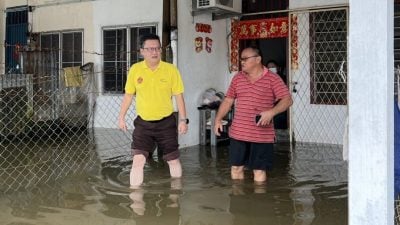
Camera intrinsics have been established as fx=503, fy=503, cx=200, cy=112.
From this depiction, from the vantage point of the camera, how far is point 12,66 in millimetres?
10773

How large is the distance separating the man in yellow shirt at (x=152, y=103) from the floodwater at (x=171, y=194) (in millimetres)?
433

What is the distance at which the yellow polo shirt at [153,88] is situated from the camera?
4652mm

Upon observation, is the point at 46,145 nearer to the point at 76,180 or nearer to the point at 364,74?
the point at 76,180

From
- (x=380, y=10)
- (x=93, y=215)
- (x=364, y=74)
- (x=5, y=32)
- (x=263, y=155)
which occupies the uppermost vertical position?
(x=5, y=32)

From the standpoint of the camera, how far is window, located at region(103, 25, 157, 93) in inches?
363

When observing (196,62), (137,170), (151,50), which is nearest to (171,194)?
(137,170)

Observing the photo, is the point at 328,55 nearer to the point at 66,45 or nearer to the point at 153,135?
the point at 153,135

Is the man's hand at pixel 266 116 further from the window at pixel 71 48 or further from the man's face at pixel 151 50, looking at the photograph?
the window at pixel 71 48

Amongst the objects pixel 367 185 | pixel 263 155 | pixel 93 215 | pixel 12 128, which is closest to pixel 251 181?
pixel 263 155

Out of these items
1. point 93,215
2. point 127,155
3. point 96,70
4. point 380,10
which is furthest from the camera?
point 96,70

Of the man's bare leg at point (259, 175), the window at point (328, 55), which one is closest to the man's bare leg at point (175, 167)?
the man's bare leg at point (259, 175)

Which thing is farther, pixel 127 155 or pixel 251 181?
pixel 127 155

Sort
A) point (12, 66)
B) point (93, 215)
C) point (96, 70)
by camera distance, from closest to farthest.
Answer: point (93, 215), point (96, 70), point (12, 66)

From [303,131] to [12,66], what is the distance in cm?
636
